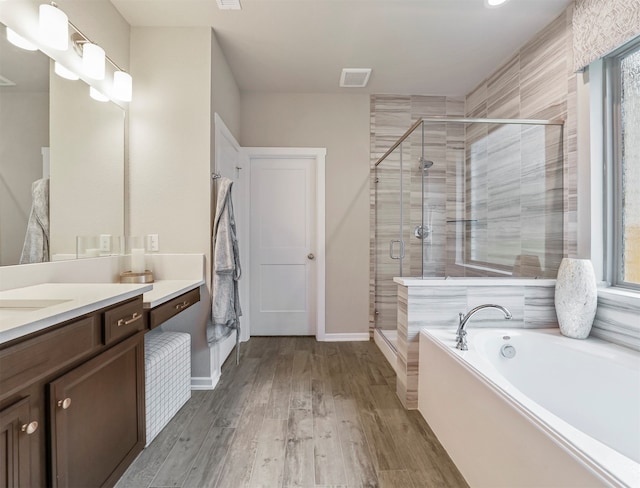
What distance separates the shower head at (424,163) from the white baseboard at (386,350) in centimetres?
148

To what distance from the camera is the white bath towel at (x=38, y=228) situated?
1475 mm

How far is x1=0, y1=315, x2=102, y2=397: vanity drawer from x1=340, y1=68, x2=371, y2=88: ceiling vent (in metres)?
2.75

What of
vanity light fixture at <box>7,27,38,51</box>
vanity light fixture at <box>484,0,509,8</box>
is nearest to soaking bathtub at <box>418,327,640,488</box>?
vanity light fixture at <box>484,0,509,8</box>

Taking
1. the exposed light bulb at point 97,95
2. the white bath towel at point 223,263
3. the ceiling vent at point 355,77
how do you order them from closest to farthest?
the exposed light bulb at point 97,95 → the white bath towel at point 223,263 → the ceiling vent at point 355,77

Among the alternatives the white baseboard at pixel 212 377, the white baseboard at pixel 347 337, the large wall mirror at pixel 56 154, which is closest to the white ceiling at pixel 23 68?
the large wall mirror at pixel 56 154

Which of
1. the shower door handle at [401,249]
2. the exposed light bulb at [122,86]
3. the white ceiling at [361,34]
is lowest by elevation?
the shower door handle at [401,249]

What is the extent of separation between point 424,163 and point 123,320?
82.8 inches

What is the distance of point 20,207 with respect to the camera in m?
1.43

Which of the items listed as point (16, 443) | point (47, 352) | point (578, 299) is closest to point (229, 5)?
point (47, 352)

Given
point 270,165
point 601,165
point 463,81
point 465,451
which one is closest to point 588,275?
point 601,165

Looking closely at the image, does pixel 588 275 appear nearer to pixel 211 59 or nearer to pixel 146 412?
pixel 146 412

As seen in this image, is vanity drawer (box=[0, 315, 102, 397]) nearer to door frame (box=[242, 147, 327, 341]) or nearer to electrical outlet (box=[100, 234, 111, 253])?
electrical outlet (box=[100, 234, 111, 253])

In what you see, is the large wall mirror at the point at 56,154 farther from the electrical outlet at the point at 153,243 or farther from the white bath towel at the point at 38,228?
the electrical outlet at the point at 153,243

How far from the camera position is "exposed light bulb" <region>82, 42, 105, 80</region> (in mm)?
1840
